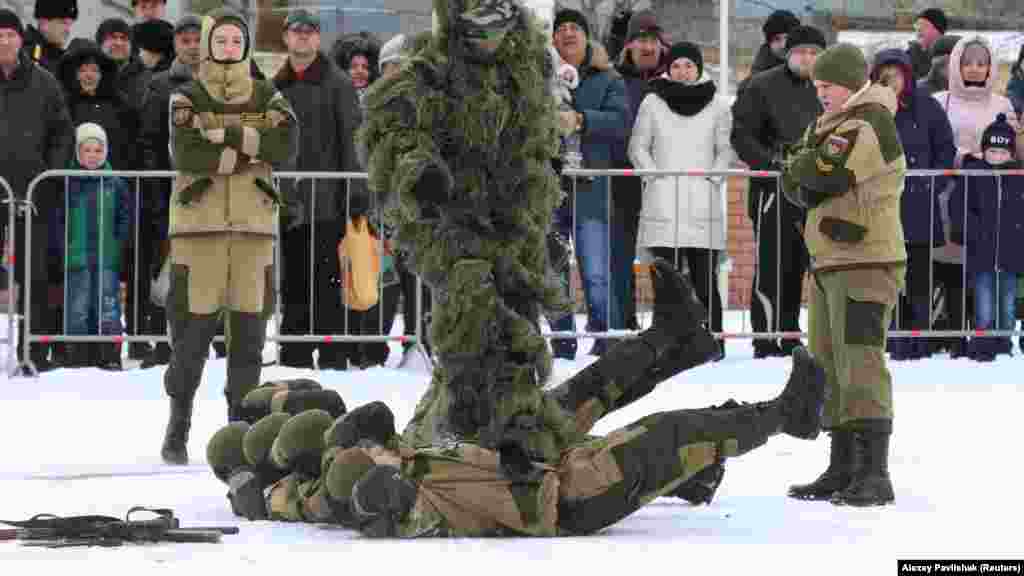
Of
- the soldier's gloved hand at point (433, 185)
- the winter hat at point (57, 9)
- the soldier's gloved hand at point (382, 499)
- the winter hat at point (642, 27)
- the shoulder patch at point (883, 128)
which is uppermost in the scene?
the winter hat at point (57, 9)

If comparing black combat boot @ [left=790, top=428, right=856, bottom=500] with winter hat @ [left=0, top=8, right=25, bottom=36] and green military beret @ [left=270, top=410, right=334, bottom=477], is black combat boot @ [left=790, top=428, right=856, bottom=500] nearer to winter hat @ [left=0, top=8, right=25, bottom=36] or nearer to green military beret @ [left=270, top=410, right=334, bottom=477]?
green military beret @ [left=270, top=410, right=334, bottom=477]

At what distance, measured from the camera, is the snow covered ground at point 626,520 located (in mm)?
6902

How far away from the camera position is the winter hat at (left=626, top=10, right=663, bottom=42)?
1532cm

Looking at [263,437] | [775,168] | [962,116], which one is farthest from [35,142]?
[263,437]

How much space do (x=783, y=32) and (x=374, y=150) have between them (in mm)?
8438

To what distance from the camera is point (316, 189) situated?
14.1 m

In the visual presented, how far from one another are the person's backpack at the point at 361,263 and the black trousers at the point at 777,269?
2304mm

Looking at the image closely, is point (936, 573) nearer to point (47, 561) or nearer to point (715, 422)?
point (715, 422)

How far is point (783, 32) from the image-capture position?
1560cm

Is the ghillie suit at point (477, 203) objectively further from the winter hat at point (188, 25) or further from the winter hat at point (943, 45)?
the winter hat at point (943, 45)

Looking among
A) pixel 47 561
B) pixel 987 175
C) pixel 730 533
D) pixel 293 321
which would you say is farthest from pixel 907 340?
pixel 47 561

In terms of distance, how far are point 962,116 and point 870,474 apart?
6.86 m

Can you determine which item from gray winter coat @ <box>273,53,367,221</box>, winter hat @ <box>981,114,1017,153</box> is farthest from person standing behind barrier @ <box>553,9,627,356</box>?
winter hat @ <box>981,114,1017,153</box>

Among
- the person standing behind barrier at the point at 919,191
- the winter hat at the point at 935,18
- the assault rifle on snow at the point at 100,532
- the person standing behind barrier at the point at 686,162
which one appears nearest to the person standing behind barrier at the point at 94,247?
the person standing behind barrier at the point at 686,162
